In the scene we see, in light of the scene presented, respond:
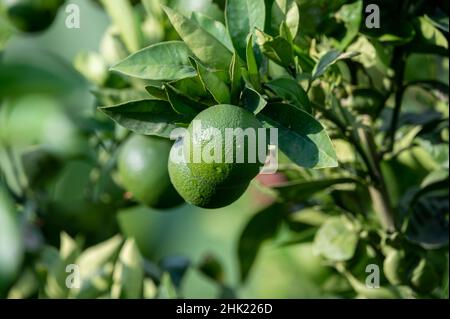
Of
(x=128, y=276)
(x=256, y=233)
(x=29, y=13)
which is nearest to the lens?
(x=128, y=276)

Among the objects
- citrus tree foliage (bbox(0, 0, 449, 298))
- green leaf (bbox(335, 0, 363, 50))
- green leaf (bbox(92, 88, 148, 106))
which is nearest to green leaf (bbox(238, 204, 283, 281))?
citrus tree foliage (bbox(0, 0, 449, 298))

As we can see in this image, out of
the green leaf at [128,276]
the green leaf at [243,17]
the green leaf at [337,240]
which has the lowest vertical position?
the green leaf at [128,276]

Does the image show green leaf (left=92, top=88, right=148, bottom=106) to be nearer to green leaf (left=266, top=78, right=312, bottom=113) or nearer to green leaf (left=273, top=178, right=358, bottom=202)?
green leaf (left=273, top=178, right=358, bottom=202)

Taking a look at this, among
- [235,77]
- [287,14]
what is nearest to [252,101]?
[235,77]

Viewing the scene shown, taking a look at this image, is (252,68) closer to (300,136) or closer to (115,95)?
(300,136)

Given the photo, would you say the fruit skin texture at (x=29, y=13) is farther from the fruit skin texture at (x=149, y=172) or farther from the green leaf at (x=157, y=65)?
the green leaf at (x=157, y=65)

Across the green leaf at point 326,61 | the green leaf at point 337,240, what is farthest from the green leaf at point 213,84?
the green leaf at point 337,240

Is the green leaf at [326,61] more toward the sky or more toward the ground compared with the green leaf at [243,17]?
more toward the ground
